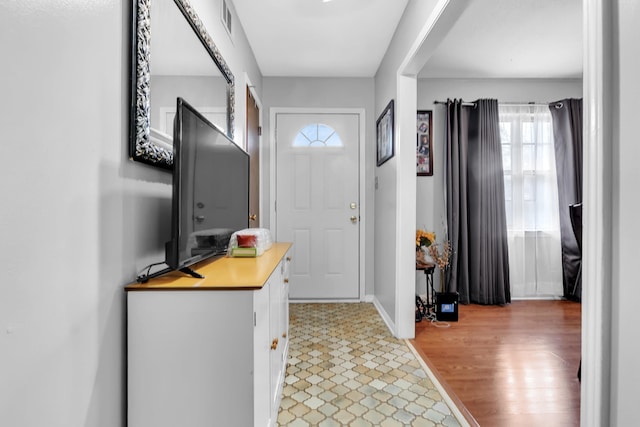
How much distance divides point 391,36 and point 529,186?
7.40 feet

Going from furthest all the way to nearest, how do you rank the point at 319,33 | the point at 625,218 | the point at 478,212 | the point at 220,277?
the point at 478,212, the point at 319,33, the point at 220,277, the point at 625,218

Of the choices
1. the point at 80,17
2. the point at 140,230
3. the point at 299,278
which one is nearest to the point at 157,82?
the point at 80,17

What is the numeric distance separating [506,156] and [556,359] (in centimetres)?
221

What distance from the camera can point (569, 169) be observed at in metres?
3.60

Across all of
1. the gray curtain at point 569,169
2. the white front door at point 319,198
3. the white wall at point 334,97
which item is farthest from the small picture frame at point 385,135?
the gray curtain at point 569,169

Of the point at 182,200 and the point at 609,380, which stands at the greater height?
the point at 182,200

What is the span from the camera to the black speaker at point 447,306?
301 centimetres

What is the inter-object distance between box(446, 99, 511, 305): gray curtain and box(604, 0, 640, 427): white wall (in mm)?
2899

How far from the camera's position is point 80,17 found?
861 mm

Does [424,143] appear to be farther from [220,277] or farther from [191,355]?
[191,355]

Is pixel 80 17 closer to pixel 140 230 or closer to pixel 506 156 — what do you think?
pixel 140 230

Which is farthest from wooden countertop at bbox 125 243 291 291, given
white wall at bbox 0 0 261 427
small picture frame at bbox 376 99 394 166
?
small picture frame at bbox 376 99 394 166

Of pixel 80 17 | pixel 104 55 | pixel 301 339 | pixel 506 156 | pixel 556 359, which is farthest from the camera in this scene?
pixel 506 156

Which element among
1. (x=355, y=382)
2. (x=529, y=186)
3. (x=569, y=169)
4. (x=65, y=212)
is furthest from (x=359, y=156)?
(x=65, y=212)
